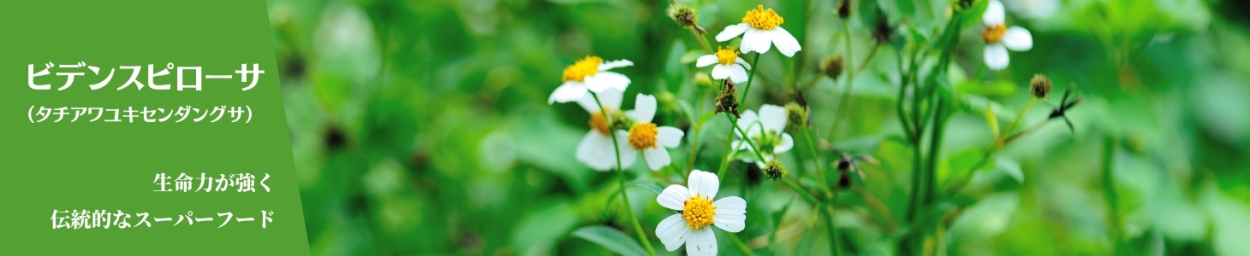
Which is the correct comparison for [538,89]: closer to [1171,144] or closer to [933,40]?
[933,40]

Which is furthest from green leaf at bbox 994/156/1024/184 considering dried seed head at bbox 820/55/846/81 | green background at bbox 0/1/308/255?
green background at bbox 0/1/308/255

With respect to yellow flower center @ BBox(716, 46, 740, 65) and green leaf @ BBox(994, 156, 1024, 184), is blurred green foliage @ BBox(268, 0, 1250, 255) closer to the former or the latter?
green leaf @ BBox(994, 156, 1024, 184)

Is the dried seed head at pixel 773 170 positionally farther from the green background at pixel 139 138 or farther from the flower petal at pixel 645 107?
the green background at pixel 139 138

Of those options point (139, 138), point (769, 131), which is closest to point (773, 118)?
point (769, 131)

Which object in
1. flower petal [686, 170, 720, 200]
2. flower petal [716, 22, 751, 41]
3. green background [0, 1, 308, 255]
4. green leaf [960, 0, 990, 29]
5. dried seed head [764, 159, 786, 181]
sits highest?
green background [0, 1, 308, 255]

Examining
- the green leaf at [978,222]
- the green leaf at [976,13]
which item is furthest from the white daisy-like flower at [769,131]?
the green leaf at [978,222]
